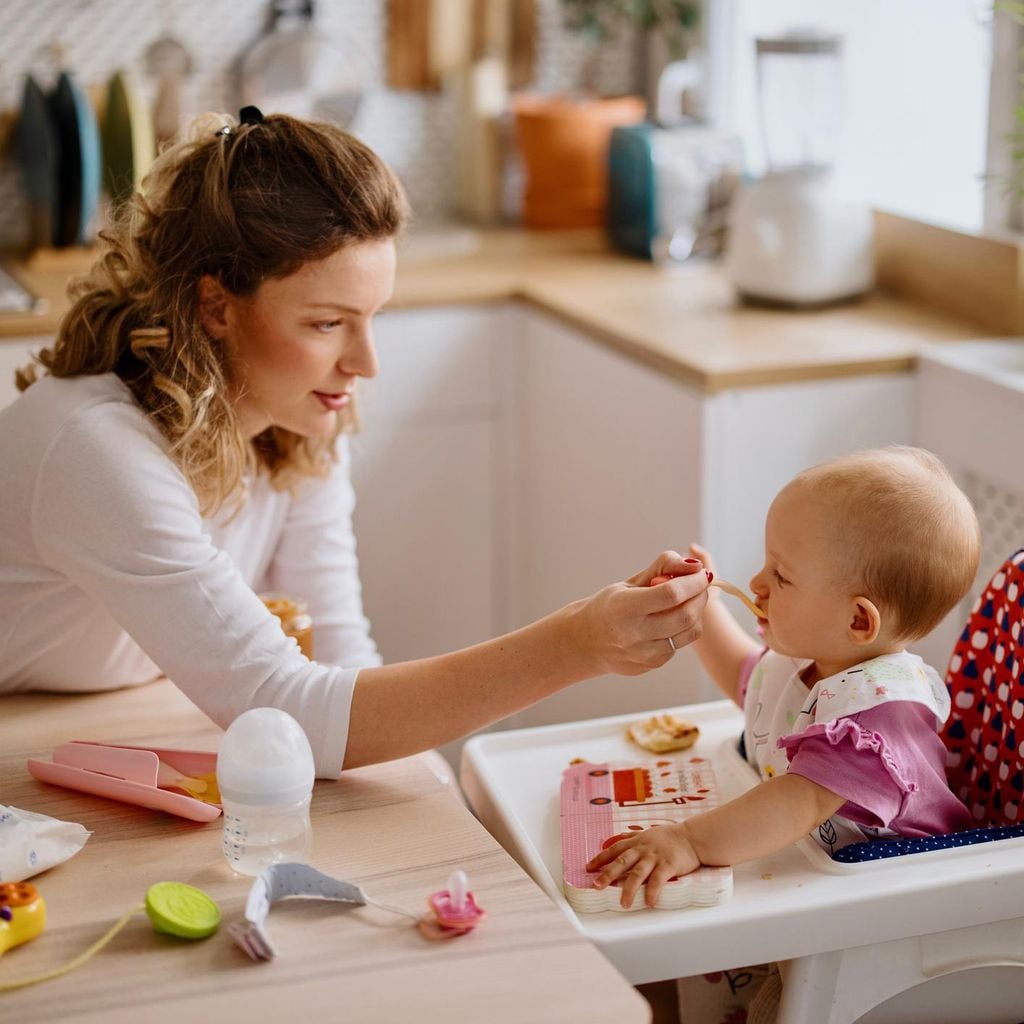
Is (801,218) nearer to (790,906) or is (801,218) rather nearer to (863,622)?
(863,622)

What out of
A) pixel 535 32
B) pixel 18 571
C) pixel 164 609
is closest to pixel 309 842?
pixel 164 609

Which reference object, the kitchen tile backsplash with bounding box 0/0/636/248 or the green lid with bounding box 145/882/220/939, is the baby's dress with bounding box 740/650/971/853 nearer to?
the green lid with bounding box 145/882/220/939

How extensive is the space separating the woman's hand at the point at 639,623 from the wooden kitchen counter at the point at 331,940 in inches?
7.0

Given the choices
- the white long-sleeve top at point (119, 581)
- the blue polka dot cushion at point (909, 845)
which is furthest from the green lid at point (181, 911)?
the blue polka dot cushion at point (909, 845)

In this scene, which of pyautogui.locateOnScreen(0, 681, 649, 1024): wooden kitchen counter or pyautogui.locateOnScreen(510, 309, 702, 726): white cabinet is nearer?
pyautogui.locateOnScreen(0, 681, 649, 1024): wooden kitchen counter

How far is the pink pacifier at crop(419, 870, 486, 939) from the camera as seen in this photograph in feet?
3.36

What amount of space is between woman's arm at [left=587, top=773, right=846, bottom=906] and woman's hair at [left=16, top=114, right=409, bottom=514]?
549 mm

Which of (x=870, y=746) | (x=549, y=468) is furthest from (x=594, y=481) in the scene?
(x=870, y=746)

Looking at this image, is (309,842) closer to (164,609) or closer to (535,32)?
(164,609)

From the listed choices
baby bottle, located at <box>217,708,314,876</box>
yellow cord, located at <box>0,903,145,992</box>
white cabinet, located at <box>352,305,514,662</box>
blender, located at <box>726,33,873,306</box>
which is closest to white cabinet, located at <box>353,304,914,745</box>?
white cabinet, located at <box>352,305,514,662</box>

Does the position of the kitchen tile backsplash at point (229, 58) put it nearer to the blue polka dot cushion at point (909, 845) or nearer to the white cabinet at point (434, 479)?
the white cabinet at point (434, 479)

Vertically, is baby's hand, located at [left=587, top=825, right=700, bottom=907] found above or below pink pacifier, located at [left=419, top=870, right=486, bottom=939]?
below

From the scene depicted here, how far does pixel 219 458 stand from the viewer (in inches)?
55.9

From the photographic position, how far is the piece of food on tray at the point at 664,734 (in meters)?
1.42
